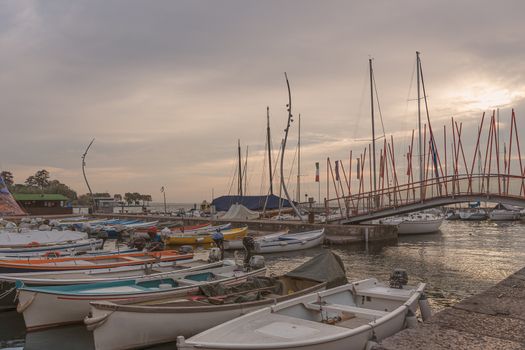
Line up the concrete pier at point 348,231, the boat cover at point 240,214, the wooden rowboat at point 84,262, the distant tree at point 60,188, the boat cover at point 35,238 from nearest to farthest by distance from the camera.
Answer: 1. the wooden rowboat at point 84,262
2. the boat cover at point 35,238
3. the concrete pier at point 348,231
4. the boat cover at point 240,214
5. the distant tree at point 60,188

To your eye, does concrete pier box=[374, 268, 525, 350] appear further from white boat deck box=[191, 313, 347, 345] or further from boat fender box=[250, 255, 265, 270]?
boat fender box=[250, 255, 265, 270]

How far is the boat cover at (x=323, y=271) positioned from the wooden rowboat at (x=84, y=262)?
5.87m

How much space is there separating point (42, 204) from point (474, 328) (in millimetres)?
70831

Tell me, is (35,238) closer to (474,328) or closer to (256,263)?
(256,263)

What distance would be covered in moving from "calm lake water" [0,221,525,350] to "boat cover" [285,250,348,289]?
11.5ft

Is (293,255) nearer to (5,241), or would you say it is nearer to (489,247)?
(489,247)

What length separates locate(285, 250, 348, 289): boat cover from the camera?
12633 mm

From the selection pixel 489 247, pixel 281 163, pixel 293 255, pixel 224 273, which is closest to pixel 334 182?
pixel 281 163

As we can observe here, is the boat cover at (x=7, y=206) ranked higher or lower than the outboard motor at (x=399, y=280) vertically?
higher

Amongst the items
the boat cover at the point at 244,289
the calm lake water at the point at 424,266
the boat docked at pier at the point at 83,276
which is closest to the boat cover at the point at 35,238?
the boat docked at pier at the point at 83,276

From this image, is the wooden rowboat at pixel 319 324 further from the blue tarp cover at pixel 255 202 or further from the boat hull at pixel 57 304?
the blue tarp cover at pixel 255 202

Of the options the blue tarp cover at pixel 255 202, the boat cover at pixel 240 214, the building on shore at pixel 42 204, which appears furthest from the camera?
the building on shore at pixel 42 204

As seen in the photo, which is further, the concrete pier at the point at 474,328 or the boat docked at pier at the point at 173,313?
the boat docked at pier at the point at 173,313

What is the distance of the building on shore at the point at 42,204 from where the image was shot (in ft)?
214
